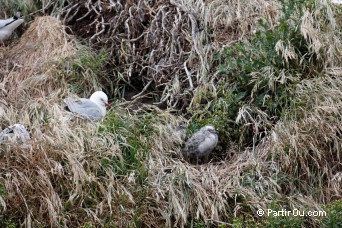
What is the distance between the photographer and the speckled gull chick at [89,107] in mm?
5391

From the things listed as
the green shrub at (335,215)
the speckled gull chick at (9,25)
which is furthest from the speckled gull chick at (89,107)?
the green shrub at (335,215)

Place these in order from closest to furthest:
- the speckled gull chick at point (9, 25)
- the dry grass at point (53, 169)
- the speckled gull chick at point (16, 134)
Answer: the dry grass at point (53, 169), the speckled gull chick at point (16, 134), the speckled gull chick at point (9, 25)

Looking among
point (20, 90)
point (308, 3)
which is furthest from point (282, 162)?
point (20, 90)

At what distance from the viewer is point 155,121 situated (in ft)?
17.9

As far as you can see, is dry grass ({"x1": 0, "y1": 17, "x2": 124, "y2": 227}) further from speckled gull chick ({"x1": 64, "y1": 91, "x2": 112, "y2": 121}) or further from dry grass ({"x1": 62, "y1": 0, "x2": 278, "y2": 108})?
dry grass ({"x1": 62, "y1": 0, "x2": 278, "y2": 108})

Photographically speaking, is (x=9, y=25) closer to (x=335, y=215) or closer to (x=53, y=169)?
(x=53, y=169)

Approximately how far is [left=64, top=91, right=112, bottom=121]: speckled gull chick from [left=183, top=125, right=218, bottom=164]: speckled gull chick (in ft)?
2.39

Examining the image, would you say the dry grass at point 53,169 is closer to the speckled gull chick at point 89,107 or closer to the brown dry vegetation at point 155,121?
the brown dry vegetation at point 155,121

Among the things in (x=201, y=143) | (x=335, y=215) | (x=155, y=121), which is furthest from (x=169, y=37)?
(x=335, y=215)

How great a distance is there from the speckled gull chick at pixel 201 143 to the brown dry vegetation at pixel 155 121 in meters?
0.10

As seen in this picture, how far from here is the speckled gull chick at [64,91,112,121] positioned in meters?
5.39

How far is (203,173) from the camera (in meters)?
5.00

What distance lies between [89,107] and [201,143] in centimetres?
94

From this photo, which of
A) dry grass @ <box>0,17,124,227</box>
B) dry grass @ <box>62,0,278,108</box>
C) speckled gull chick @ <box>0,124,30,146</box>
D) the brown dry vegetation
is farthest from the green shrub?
speckled gull chick @ <box>0,124,30,146</box>
